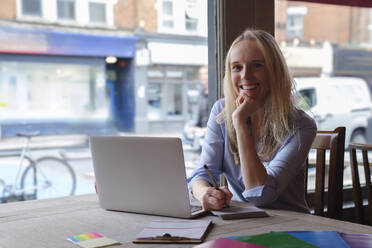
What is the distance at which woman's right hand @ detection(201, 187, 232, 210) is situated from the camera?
1240 millimetres

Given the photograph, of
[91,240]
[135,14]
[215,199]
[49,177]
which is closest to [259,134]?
[215,199]

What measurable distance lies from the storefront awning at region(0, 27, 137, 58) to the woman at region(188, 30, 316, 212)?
47.9 inches

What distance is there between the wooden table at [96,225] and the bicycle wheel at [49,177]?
1.45m

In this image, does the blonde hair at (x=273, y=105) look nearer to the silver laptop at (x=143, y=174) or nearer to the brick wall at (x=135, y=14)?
the silver laptop at (x=143, y=174)

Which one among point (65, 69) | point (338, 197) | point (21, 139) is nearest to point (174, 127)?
point (65, 69)

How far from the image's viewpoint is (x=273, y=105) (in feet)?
5.13

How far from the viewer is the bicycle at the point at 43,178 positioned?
8.91ft

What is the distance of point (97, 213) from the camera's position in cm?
127

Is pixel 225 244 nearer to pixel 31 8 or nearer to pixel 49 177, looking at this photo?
pixel 31 8

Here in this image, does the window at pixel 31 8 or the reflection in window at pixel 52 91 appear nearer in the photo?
the window at pixel 31 8

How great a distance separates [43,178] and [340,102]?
2.29 m

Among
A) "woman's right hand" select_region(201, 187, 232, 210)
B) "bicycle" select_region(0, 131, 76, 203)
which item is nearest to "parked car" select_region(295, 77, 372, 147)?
"bicycle" select_region(0, 131, 76, 203)

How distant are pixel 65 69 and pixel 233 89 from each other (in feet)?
4.67

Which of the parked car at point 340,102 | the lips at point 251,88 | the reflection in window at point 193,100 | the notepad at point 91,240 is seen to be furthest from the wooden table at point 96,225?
the parked car at point 340,102
